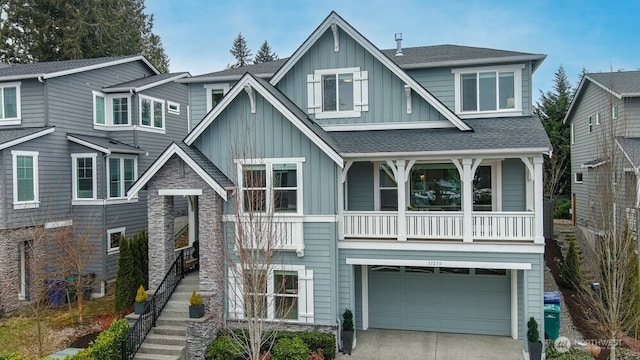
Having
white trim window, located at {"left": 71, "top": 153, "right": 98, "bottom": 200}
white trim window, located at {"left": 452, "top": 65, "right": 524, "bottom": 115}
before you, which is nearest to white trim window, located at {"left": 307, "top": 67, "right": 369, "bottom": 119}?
white trim window, located at {"left": 452, "top": 65, "right": 524, "bottom": 115}

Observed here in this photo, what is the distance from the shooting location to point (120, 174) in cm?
1975

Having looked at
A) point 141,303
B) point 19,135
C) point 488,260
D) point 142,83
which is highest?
point 142,83

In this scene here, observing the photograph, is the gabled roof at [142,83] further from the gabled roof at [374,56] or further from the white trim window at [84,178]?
the gabled roof at [374,56]

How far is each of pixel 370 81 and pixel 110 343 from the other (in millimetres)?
10293

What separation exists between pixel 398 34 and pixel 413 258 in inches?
362

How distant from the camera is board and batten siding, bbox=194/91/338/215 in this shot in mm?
12469

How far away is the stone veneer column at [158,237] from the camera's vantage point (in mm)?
13000

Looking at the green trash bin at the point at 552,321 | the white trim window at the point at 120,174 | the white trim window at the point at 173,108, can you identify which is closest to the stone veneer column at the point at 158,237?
the white trim window at the point at 120,174

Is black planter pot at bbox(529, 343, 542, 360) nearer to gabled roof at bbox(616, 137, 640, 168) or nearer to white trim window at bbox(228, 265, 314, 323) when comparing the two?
white trim window at bbox(228, 265, 314, 323)

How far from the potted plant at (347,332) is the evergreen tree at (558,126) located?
24.0 metres

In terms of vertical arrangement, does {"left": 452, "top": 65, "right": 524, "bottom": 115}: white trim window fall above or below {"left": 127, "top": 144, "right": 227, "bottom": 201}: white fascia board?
above

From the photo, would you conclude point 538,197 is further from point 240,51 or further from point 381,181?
point 240,51

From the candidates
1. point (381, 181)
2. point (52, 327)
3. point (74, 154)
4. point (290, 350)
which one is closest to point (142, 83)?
point (74, 154)

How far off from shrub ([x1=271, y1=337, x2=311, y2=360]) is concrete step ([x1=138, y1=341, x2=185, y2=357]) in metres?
2.51
